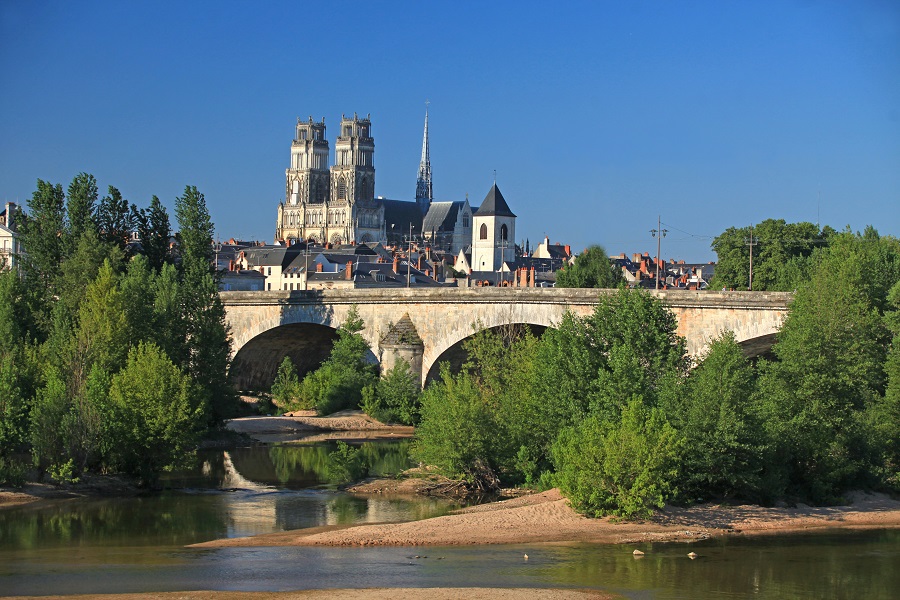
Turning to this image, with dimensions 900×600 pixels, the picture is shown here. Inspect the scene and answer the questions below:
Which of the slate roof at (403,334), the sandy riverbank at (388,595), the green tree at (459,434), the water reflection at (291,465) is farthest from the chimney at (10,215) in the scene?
the sandy riverbank at (388,595)

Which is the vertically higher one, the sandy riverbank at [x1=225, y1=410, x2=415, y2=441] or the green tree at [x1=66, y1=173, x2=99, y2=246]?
the green tree at [x1=66, y1=173, x2=99, y2=246]

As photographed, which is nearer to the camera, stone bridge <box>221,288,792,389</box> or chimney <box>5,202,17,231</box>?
stone bridge <box>221,288,792,389</box>

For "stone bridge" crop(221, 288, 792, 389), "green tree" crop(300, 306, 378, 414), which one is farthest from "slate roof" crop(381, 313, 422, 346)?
"green tree" crop(300, 306, 378, 414)

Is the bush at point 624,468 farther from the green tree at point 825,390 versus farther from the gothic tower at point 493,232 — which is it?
the gothic tower at point 493,232

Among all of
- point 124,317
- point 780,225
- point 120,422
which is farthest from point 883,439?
point 780,225

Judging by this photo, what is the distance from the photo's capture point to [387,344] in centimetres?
6594

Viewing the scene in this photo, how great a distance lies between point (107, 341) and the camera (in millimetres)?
48281

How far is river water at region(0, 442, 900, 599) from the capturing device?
97.6 ft

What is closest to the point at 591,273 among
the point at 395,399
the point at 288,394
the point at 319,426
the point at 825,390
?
the point at 288,394

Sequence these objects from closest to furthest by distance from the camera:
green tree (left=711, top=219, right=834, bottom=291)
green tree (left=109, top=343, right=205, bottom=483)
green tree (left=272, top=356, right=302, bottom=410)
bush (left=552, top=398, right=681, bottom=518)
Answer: bush (left=552, top=398, right=681, bottom=518)
green tree (left=109, top=343, right=205, bottom=483)
green tree (left=272, top=356, right=302, bottom=410)
green tree (left=711, top=219, right=834, bottom=291)

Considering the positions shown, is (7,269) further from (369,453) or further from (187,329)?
(369,453)

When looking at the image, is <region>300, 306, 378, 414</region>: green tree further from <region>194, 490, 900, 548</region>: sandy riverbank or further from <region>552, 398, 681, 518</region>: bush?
<region>552, 398, 681, 518</region>: bush

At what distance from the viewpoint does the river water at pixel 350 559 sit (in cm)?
2975

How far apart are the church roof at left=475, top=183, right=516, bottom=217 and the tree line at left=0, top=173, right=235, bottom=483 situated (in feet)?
307
